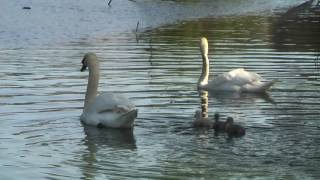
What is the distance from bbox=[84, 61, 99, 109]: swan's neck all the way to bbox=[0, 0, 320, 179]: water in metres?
0.30

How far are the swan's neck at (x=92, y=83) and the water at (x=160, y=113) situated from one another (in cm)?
30

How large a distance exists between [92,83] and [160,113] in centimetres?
122

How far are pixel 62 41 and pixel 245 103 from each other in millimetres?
9696

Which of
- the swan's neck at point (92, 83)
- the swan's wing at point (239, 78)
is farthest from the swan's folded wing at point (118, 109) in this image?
the swan's wing at point (239, 78)

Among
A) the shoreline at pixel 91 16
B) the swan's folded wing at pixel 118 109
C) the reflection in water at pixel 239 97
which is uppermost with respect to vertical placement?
the swan's folded wing at pixel 118 109

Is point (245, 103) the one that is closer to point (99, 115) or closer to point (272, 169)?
point (99, 115)

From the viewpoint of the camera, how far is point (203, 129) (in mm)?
11594

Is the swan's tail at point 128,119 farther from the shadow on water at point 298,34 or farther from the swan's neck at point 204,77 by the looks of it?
the shadow on water at point 298,34

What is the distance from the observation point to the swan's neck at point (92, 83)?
13.0 meters

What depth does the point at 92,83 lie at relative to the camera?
13.2 m

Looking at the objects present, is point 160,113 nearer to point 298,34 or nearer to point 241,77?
point 241,77

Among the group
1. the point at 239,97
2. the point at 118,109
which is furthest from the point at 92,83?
the point at 239,97

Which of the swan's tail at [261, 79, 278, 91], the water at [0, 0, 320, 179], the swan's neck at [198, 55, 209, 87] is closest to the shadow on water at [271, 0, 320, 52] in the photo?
the water at [0, 0, 320, 179]

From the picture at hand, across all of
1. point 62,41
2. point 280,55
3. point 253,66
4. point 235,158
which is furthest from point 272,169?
point 62,41
